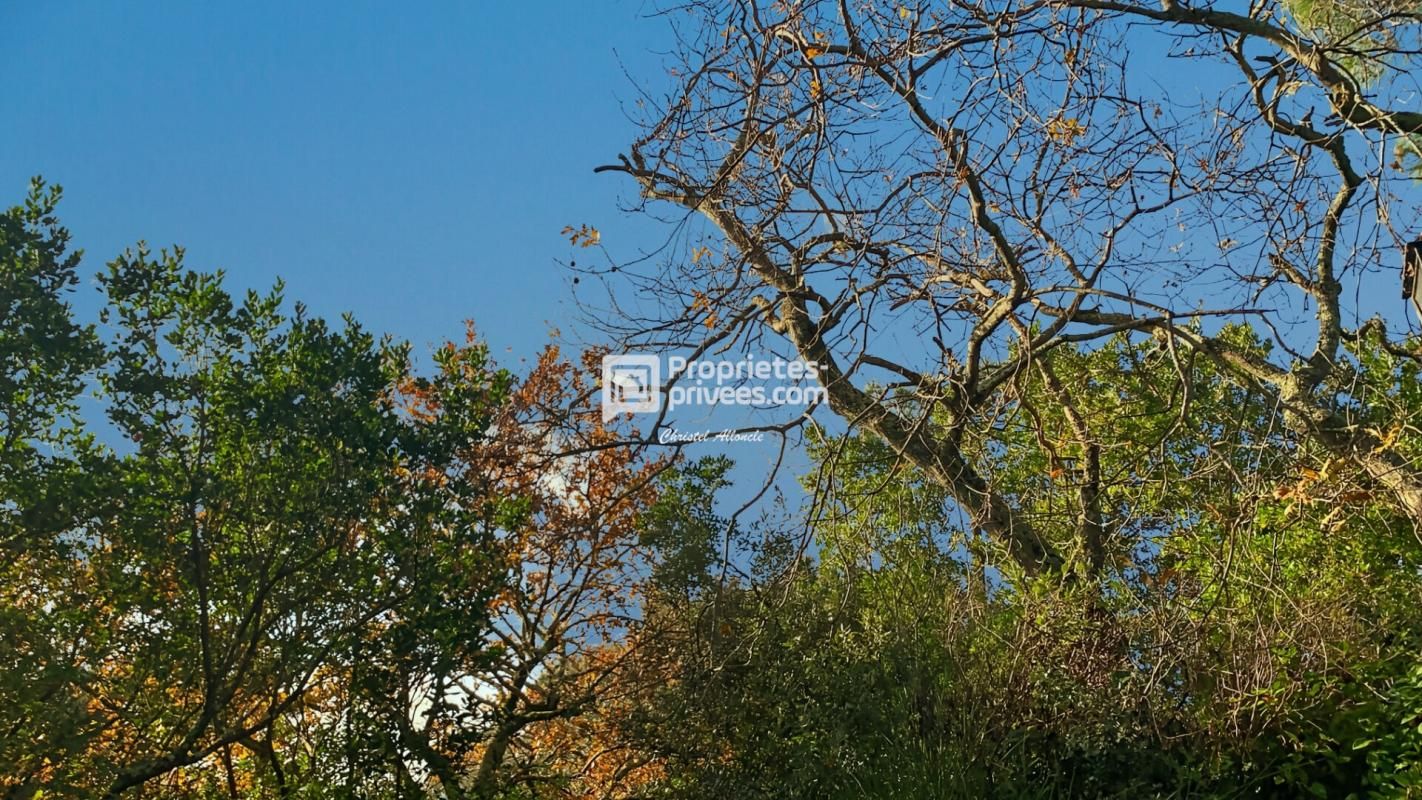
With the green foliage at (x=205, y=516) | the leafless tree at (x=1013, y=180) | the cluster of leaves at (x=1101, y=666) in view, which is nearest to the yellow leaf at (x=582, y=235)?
the leafless tree at (x=1013, y=180)

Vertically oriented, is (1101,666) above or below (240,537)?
below

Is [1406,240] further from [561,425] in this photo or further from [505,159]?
[505,159]

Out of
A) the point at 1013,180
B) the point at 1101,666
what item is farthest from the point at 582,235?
the point at 1101,666

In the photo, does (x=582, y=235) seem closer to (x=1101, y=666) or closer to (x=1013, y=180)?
(x=1013, y=180)

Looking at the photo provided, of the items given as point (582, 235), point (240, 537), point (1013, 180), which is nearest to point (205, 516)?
point (240, 537)

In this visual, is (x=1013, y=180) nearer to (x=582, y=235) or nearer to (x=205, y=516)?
(x=582, y=235)

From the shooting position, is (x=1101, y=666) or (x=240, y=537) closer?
(x=1101, y=666)

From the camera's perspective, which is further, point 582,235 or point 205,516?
point 205,516

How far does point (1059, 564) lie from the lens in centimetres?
619

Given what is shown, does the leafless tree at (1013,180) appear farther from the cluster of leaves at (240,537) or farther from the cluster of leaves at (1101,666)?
the cluster of leaves at (240,537)

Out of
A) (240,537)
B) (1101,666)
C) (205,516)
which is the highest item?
(205,516)

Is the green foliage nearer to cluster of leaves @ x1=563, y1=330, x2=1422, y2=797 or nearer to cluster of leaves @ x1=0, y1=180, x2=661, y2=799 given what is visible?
cluster of leaves @ x1=0, y1=180, x2=661, y2=799

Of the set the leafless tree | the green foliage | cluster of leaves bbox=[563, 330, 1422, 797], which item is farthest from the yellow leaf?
the green foliage

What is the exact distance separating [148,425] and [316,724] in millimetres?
2133
